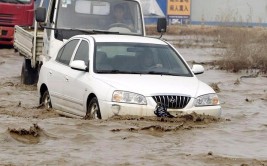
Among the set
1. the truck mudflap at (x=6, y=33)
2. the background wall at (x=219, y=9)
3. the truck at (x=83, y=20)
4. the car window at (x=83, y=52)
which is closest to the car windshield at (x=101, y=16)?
the truck at (x=83, y=20)

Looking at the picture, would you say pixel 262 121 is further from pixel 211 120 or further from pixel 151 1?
pixel 151 1

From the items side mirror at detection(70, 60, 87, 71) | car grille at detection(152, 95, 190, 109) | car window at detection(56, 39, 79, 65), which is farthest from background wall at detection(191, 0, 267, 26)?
car grille at detection(152, 95, 190, 109)

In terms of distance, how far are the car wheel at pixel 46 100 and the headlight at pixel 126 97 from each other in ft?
7.53

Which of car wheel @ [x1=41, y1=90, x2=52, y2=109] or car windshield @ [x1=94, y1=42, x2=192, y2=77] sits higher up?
car windshield @ [x1=94, y1=42, x2=192, y2=77]

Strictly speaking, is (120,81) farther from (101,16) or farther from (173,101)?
(101,16)

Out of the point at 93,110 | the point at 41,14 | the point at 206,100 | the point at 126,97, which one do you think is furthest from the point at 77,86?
the point at 41,14

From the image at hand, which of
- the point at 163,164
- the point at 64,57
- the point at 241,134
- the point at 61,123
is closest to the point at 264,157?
the point at 163,164

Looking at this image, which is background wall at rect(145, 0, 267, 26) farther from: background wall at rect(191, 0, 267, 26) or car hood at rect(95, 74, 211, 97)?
car hood at rect(95, 74, 211, 97)

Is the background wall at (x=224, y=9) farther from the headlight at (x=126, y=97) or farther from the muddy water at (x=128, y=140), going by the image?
the headlight at (x=126, y=97)

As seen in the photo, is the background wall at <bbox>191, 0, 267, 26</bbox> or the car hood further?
the background wall at <bbox>191, 0, 267, 26</bbox>

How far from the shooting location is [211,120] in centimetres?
1090

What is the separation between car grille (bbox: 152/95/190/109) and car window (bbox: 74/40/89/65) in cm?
173

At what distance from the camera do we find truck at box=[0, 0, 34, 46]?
2603 centimetres

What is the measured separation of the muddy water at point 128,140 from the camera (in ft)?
27.2
